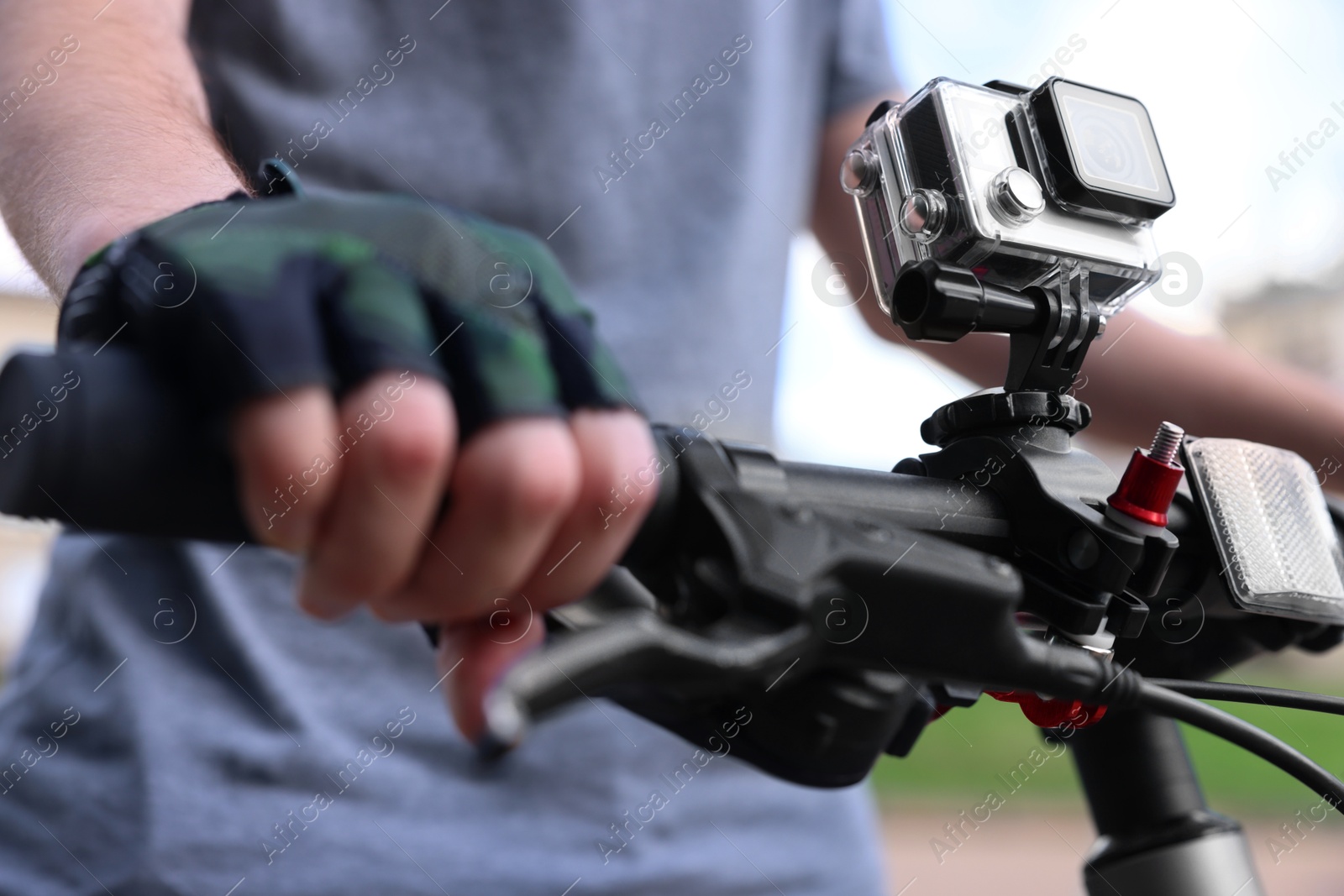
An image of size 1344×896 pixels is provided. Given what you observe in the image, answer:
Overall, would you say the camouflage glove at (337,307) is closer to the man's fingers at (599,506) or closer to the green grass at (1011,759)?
the man's fingers at (599,506)

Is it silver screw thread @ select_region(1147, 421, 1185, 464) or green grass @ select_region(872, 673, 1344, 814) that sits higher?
silver screw thread @ select_region(1147, 421, 1185, 464)

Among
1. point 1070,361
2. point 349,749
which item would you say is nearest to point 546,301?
point 1070,361

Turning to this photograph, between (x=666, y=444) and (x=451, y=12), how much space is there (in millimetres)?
729

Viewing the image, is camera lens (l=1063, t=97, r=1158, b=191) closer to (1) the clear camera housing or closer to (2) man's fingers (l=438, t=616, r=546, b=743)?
(1) the clear camera housing

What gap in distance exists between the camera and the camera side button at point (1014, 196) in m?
0.51

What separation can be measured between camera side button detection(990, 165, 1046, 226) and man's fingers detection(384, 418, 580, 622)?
0.93 feet

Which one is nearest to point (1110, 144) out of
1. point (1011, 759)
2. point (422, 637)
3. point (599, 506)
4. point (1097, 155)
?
point (1097, 155)

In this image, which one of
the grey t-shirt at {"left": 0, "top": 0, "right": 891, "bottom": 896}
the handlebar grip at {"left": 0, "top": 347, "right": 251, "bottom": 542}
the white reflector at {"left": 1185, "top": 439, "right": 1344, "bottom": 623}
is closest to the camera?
the handlebar grip at {"left": 0, "top": 347, "right": 251, "bottom": 542}

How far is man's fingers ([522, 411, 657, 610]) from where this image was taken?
1.16 feet

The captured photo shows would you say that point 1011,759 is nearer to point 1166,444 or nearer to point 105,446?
point 1166,444

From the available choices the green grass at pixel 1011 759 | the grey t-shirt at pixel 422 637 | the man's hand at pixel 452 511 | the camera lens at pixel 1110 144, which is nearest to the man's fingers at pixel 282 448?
the man's hand at pixel 452 511

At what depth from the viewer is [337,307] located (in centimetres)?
32

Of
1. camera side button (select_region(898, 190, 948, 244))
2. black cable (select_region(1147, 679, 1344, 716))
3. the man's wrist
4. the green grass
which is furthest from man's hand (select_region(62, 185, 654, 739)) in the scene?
the green grass

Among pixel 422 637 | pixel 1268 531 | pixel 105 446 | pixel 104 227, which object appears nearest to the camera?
pixel 105 446
